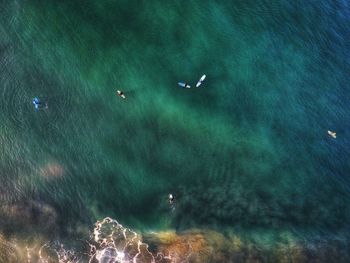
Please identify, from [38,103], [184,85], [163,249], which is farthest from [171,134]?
[38,103]

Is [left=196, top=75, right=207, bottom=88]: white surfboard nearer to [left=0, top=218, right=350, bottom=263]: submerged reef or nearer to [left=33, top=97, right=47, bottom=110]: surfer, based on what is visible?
[left=0, top=218, right=350, bottom=263]: submerged reef

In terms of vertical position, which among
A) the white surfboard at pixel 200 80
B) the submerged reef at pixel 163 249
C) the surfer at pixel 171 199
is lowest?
the submerged reef at pixel 163 249

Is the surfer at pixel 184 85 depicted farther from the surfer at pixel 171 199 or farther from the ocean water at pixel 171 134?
the surfer at pixel 171 199

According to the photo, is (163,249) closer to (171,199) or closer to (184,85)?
(171,199)

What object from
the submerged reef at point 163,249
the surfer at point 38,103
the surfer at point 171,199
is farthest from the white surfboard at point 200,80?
the surfer at point 38,103

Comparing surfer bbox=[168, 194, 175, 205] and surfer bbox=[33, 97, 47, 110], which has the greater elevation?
surfer bbox=[33, 97, 47, 110]

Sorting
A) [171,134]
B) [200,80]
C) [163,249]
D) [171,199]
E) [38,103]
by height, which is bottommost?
[163,249]

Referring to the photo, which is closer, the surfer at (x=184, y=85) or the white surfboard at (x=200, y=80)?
the surfer at (x=184, y=85)

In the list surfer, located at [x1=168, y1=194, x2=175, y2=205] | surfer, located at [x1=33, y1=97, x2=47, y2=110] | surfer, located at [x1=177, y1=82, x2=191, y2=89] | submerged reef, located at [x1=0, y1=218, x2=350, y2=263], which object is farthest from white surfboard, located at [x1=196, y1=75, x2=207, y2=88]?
surfer, located at [x1=33, y1=97, x2=47, y2=110]
